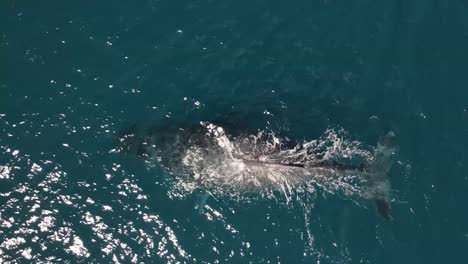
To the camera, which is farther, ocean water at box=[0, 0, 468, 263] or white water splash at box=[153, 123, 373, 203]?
white water splash at box=[153, 123, 373, 203]

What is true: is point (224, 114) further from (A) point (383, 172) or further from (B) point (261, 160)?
(A) point (383, 172)

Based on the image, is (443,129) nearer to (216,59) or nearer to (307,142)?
(307,142)

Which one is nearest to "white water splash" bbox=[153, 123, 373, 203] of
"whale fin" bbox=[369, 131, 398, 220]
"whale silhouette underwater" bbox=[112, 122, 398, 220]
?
"whale silhouette underwater" bbox=[112, 122, 398, 220]

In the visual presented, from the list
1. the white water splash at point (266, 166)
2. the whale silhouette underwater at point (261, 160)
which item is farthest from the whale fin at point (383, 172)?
the white water splash at point (266, 166)

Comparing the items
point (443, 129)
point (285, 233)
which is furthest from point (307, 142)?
point (443, 129)

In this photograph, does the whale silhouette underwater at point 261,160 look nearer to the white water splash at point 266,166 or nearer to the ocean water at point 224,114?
the white water splash at point 266,166

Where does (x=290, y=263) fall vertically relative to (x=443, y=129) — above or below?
below

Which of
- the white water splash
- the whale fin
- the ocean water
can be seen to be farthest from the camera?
the white water splash

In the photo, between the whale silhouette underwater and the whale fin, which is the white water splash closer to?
the whale silhouette underwater
